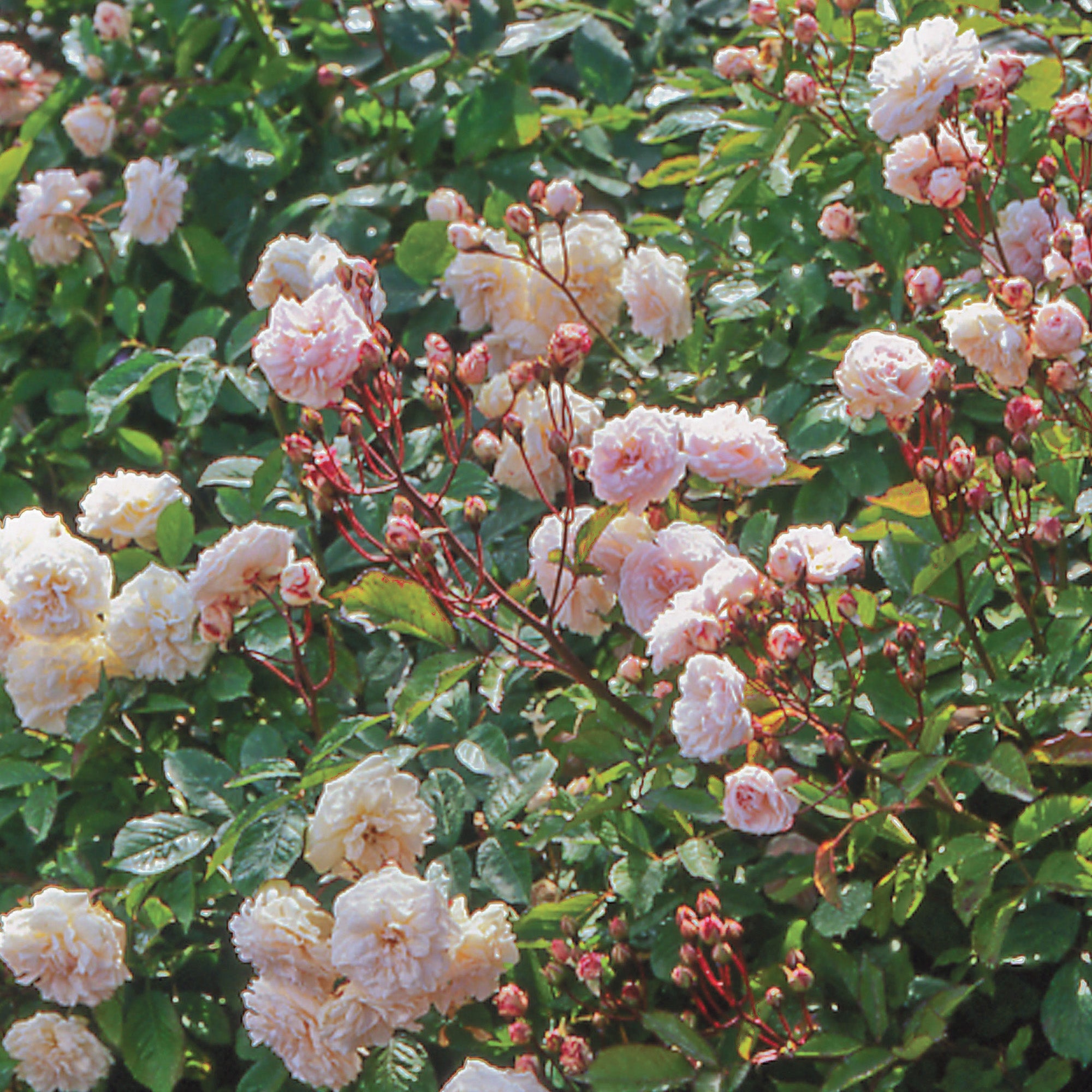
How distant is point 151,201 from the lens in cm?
236

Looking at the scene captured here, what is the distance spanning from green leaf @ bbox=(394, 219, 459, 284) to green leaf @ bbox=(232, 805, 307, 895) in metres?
0.92

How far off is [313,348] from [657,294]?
68cm

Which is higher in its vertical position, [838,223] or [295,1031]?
[838,223]

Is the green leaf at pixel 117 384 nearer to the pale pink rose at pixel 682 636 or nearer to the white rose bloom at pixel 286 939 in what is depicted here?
the white rose bloom at pixel 286 939

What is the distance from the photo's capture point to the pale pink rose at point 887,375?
1.32 metres

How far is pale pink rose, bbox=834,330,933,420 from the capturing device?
1.32m

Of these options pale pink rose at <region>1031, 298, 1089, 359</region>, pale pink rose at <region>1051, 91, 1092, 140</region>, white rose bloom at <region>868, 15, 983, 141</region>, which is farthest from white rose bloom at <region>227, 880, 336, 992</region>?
pale pink rose at <region>1051, 91, 1092, 140</region>

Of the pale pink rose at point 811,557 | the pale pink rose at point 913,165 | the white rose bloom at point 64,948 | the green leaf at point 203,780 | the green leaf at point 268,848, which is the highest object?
the pale pink rose at point 913,165

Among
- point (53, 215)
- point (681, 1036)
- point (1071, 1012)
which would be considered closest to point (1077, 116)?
point (1071, 1012)

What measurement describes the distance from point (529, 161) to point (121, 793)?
133 cm

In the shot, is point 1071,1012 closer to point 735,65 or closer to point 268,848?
point 268,848

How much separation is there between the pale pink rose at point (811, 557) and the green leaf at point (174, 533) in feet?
2.97

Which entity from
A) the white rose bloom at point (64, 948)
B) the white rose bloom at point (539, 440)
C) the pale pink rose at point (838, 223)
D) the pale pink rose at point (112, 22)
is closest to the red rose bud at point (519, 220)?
the white rose bloom at point (539, 440)

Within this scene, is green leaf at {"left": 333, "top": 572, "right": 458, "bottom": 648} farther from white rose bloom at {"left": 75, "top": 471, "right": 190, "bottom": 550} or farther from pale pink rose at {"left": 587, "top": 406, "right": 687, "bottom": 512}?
white rose bloom at {"left": 75, "top": 471, "right": 190, "bottom": 550}
